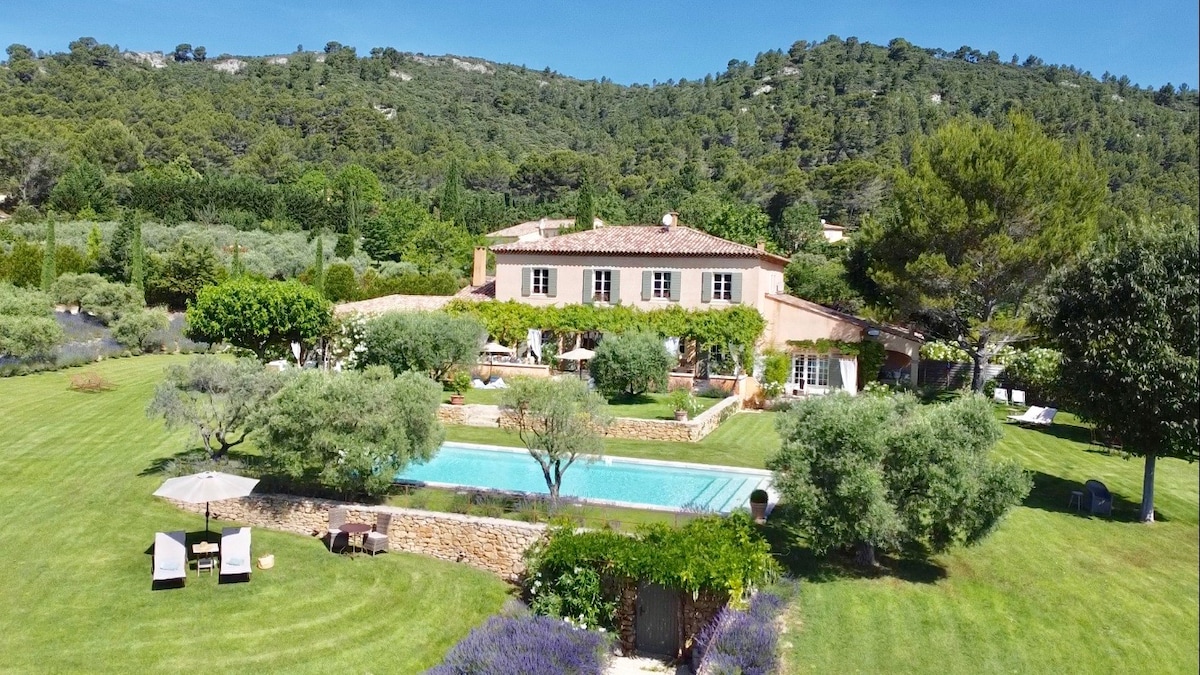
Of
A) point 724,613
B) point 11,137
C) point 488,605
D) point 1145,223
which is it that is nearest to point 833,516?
point 724,613

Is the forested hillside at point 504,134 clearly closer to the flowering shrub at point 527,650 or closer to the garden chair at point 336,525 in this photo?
the flowering shrub at point 527,650

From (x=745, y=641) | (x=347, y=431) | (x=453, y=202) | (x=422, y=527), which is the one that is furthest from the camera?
(x=453, y=202)

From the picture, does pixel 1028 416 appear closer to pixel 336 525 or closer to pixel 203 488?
pixel 336 525

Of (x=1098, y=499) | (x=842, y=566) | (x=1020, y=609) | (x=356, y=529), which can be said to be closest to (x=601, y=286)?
(x=356, y=529)

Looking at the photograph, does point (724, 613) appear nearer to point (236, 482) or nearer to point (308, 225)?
point (236, 482)

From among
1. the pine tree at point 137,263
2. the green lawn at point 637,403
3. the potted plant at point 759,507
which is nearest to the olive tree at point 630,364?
the green lawn at point 637,403
